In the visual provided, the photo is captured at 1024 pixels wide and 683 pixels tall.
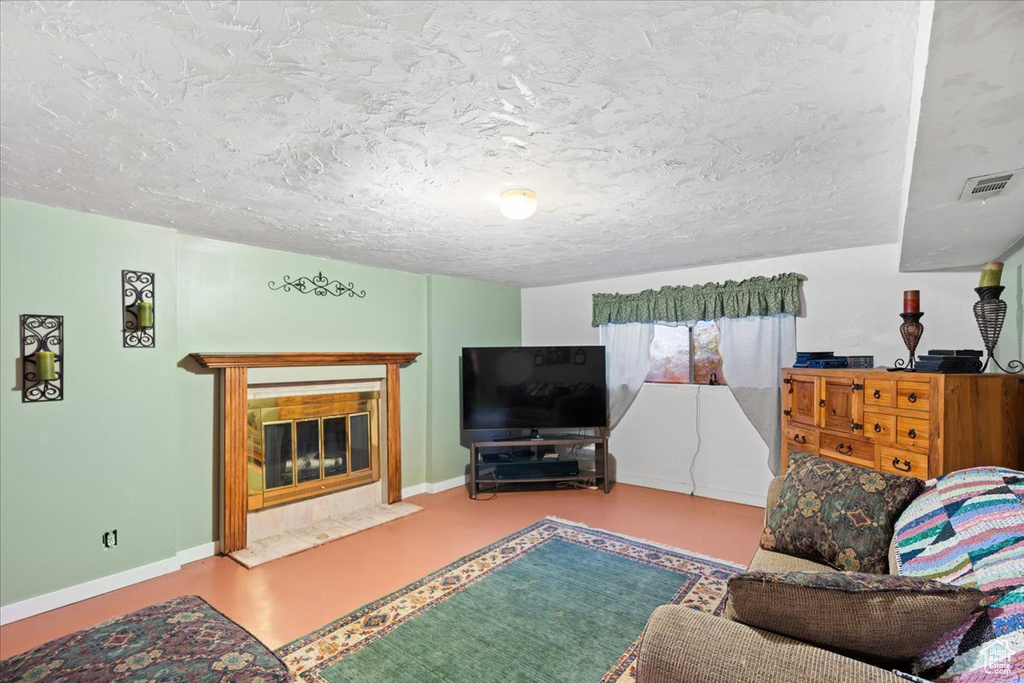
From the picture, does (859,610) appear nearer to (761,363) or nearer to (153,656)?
(153,656)

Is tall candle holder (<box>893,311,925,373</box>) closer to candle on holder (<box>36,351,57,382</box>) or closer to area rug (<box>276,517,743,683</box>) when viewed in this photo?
area rug (<box>276,517,743,683</box>)

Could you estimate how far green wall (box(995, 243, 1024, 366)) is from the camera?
2551 mm

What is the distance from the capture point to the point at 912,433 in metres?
2.46

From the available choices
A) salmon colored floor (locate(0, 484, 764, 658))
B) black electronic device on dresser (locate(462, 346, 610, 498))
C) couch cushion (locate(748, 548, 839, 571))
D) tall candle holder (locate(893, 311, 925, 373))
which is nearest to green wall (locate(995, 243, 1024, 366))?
tall candle holder (locate(893, 311, 925, 373))

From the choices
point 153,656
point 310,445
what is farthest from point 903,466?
point 310,445

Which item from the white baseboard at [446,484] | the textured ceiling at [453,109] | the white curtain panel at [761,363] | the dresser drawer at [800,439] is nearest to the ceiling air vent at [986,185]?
the textured ceiling at [453,109]

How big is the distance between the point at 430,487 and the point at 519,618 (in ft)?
8.17

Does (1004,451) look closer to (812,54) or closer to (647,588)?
(647,588)

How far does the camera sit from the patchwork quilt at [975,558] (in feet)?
3.14

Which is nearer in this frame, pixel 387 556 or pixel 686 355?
pixel 387 556

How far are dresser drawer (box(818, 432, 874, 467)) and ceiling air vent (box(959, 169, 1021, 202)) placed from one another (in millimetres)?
1553

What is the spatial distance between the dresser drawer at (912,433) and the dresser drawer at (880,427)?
0.13 feet

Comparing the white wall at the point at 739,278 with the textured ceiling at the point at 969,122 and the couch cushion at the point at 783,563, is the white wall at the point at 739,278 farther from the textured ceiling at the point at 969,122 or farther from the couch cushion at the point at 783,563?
the couch cushion at the point at 783,563

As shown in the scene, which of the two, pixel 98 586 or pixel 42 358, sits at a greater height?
pixel 42 358
